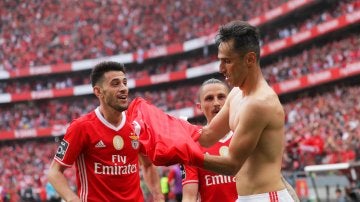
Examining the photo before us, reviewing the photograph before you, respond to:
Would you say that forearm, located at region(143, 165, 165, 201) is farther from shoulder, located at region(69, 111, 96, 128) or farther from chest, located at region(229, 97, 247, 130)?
chest, located at region(229, 97, 247, 130)

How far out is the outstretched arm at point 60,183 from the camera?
5.29m

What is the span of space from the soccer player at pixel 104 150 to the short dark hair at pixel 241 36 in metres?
1.81

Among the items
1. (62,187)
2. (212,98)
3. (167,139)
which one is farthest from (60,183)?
(167,139)

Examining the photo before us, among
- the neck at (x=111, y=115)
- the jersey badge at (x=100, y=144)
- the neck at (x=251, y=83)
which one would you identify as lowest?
the jersey badge at (x=100, y=144)

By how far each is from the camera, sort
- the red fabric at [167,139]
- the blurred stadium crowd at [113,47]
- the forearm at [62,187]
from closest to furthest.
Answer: the red fabric at [167,139] → the forearm at [62,187] → the blurred stadium crowd at [113,47]

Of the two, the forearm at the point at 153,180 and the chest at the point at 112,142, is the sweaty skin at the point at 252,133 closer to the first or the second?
the chest at the point at 112,142

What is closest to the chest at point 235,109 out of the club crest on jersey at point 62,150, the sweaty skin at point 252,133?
the sweaty skin at point 252,133

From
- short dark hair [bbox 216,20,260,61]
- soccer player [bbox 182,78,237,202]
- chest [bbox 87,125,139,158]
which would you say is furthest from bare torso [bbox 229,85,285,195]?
chest [bbox 87,125,139,158]

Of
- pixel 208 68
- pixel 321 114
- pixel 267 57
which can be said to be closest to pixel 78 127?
pixel 321 114

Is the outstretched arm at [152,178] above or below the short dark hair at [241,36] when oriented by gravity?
below

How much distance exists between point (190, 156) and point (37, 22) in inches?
1712

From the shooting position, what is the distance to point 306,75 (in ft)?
95.5

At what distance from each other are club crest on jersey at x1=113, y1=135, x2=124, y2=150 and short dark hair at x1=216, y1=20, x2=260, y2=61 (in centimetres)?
211

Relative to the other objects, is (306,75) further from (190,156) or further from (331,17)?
(190,156)
